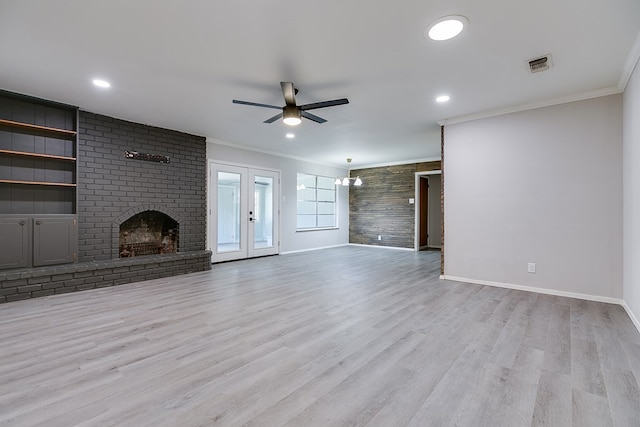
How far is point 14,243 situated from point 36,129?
5.20 feet

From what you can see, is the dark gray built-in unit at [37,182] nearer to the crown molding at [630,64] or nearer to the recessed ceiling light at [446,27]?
the recessed ceiling light at [446,27]

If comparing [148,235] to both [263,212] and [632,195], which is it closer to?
[263,212]

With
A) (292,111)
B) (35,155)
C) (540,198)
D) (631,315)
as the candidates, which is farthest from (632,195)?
(35,155)

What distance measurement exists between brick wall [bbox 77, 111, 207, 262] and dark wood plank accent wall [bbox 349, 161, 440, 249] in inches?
200

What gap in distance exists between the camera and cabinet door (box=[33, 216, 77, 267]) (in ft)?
13.5

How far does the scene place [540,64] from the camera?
304 centimetres

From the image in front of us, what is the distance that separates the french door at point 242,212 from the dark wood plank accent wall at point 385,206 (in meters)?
3.09

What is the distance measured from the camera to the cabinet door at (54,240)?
13.5 ft

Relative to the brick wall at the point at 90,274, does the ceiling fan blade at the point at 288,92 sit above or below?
above

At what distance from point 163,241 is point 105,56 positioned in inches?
144

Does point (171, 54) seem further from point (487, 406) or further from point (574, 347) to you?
point (574, 347)

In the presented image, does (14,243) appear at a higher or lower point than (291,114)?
lower

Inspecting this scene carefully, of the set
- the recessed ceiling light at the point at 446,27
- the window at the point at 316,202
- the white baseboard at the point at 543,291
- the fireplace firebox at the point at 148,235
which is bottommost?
the white baseboard at the point at 543,291

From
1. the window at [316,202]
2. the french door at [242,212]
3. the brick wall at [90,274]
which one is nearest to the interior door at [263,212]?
the french door at [242,212]
